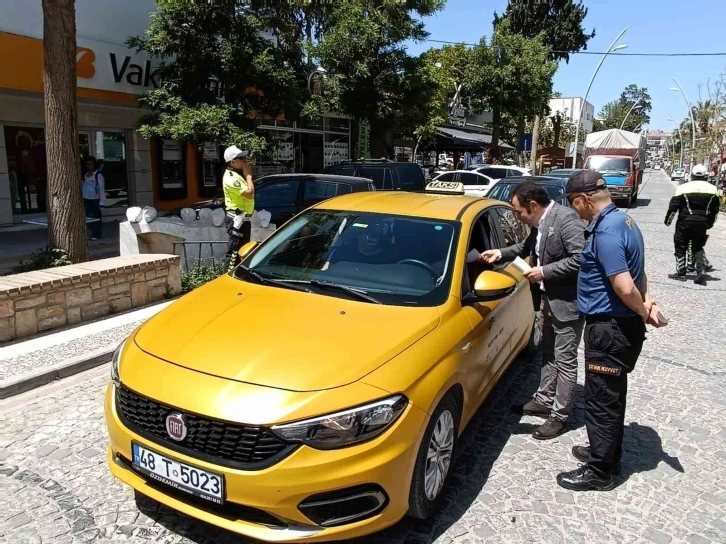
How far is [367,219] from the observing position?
3904 mm

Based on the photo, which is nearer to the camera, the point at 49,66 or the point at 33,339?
the point at 33,339

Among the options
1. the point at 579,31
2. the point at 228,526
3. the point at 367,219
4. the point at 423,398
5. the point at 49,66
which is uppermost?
the point at 579,31

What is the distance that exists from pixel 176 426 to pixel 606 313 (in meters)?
2.32

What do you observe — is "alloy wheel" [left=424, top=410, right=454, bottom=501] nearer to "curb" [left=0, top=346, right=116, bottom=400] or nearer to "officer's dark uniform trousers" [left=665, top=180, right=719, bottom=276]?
"curb" [left=0, top=346, right=116, bottom=400]

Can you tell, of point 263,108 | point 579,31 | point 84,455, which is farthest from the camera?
point 579,31

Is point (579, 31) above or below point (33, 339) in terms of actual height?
above

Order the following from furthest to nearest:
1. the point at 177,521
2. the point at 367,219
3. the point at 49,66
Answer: the point at 49,66
the point at 367,219
the point at 177,521

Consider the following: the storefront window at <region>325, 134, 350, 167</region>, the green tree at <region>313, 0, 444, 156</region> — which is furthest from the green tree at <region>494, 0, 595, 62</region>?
the green tree at <region>313, 0, 444, 156</region>

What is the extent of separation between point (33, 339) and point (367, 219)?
3.61 metres

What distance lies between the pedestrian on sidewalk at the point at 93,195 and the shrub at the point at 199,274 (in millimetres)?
4144

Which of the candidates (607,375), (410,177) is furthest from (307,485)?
(410,177)

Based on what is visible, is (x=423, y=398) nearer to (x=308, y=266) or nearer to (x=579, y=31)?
(x=308, y=266)

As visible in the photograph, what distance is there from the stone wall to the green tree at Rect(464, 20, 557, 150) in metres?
20.7

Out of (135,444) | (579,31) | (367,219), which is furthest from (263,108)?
(579,31)
